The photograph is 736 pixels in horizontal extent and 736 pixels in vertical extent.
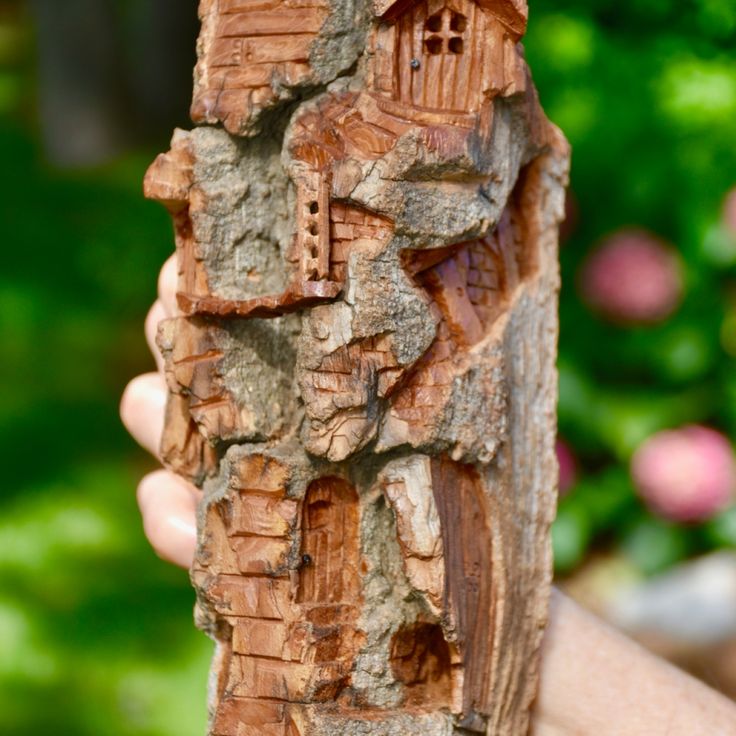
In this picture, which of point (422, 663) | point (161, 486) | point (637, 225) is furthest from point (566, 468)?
point (422, 663)

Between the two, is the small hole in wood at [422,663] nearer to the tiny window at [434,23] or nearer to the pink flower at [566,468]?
the tiny window at [434,23]

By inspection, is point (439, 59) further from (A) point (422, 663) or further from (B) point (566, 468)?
(B) point (566, 468)

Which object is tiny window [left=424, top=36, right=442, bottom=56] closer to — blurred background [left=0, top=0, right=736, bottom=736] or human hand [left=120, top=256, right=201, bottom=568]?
human hand [left=120, top=256, right=201, bottom=568]

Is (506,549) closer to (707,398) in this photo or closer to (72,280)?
(707,398)

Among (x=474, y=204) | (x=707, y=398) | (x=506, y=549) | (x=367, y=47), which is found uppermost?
(x=707, y=398)

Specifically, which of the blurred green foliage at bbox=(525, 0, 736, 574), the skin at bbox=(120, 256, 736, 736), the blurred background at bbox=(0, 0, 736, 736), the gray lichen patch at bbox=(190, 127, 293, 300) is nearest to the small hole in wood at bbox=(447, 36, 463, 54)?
the gray lichen patch at bbox=(190, 127, 293, 300)

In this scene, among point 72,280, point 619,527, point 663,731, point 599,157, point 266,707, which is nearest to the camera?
point 266,707

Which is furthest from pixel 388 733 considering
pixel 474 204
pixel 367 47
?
pixel 367 47
